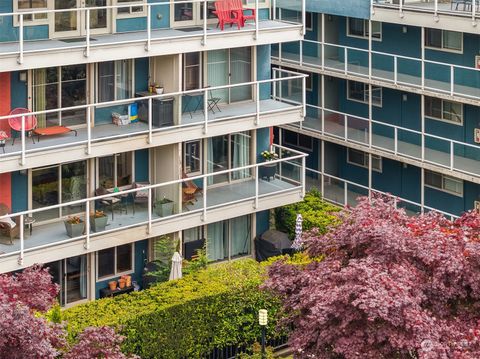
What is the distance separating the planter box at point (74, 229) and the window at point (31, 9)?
5.85 meters

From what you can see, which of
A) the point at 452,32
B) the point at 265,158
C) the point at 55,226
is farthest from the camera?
the point at 452,32

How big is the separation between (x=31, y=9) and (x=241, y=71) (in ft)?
26.1

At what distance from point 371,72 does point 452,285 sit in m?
20.8

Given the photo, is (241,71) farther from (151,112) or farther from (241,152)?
(151,112)

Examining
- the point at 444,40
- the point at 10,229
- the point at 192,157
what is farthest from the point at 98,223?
the point at 444,40

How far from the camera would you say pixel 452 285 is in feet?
88.4

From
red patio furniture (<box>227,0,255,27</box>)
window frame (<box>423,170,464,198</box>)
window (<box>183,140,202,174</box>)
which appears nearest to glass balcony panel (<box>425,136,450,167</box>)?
window frame (<box>423,170,464,198</box>)

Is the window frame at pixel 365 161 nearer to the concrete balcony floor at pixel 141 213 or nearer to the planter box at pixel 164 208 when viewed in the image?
the concrete balcony floor at pixel 141 213

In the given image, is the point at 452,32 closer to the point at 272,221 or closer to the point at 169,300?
the point at 272,221

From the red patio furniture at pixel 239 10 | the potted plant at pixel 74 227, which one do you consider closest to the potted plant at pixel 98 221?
the potted plant at pixel 74 227

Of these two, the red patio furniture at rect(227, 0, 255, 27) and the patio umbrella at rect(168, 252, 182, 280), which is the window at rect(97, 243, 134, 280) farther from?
the red patio furniture at rect(227, 0, 255, 27)

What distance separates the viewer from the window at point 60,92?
3616cm

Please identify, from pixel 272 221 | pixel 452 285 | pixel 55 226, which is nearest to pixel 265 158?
pixel 272 221

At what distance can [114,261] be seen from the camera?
3772 cm
